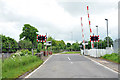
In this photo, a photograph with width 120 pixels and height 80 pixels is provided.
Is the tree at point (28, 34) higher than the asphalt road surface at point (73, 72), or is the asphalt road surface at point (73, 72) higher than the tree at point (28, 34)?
the tree at point (28, 34)

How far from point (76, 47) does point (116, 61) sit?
93.9 meters

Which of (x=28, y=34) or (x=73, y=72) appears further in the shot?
(x=28, y=34)

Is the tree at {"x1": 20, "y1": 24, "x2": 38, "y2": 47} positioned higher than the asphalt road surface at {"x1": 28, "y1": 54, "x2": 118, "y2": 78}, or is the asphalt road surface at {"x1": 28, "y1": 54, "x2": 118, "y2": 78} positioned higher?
the tree at {"x1": 20, "y1": 24, "x2": 38, "y2": 47}

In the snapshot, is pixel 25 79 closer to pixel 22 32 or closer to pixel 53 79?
pixel 53 79

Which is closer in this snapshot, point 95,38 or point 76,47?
point 95,38

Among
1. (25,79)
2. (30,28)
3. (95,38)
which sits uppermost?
(30,28)

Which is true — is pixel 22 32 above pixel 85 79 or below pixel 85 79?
above

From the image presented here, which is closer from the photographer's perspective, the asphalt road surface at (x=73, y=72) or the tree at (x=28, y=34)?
the asphalt road surface at (x=73, y=72)

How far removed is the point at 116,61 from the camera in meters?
21.9

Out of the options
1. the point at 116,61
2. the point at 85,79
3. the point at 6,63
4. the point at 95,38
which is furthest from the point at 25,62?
the point at 95,38

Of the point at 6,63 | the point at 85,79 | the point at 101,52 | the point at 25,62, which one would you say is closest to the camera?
A: the point at 85,79

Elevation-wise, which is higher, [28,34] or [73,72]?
[28,34]

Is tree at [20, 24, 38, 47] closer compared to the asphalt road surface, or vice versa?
the asphalt road surface

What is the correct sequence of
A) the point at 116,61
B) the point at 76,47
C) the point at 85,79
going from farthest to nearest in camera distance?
the point at 76,47 < the point at 116,61 < the point at 85,79
